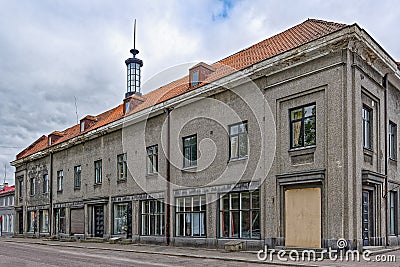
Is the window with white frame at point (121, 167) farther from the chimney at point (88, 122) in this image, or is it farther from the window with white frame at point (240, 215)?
the window with white frame at point (240, 215)

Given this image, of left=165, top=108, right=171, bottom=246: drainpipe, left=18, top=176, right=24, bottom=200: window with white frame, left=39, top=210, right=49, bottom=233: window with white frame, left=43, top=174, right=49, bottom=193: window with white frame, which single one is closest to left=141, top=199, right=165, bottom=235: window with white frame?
left=165, top=108, right=171, bottom=246: drainpipe

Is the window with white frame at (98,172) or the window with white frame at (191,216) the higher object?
the window with white frame at (98,172)

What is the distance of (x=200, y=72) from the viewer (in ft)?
80.4

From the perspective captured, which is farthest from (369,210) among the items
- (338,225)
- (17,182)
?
(17,182)

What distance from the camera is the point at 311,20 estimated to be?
22.4 m

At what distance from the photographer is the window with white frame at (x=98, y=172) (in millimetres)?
32156

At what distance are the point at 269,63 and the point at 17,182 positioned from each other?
34.5m

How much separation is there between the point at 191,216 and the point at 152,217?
12.0 ft

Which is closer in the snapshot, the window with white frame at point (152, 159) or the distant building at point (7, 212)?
the window with white frame at point (152, 159)

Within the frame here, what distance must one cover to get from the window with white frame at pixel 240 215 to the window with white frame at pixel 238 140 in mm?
1690

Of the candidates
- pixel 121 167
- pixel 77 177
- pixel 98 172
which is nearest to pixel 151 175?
pixel 121 167

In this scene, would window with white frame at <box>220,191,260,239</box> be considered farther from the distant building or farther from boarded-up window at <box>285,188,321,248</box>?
the distant building

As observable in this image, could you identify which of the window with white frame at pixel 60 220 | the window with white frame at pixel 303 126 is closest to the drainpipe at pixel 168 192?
the window with white frame at pixel 303 126

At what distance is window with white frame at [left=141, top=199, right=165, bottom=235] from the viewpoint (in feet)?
83.8
